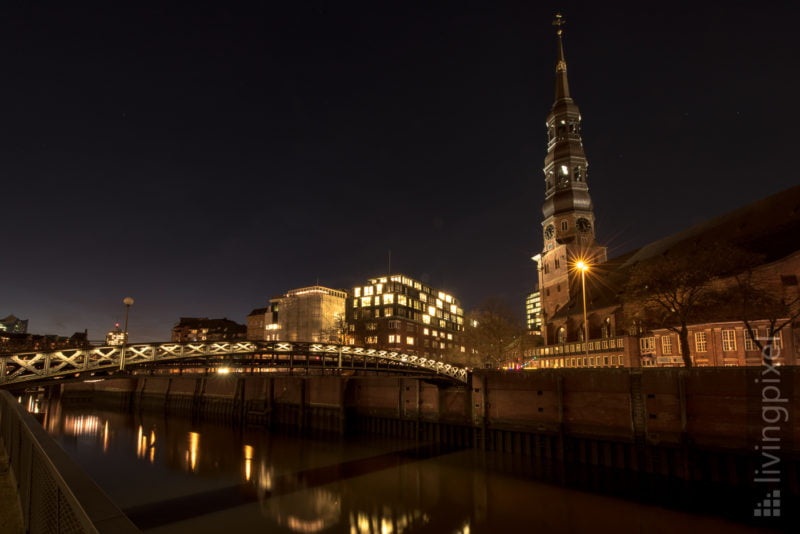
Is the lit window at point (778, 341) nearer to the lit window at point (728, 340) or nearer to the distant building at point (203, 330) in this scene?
the lit window at point (728, 340)

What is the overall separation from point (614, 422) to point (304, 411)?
31.1m

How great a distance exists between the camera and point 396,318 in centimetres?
11238

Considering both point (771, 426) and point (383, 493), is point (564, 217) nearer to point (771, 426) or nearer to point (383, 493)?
point (771, 426)

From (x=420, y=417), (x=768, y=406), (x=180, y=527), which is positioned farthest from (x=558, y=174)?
(x=180, y=527)

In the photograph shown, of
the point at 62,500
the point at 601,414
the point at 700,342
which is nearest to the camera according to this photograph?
the point at 62,500

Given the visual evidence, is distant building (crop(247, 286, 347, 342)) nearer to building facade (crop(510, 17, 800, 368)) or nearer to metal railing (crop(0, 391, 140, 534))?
building facade (crop(510, 17, 800, 368))

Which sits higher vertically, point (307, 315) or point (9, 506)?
point (307, 315)

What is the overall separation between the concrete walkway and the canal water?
12.0 meters

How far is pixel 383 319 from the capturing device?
114 metres

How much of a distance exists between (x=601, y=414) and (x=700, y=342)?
23.6m

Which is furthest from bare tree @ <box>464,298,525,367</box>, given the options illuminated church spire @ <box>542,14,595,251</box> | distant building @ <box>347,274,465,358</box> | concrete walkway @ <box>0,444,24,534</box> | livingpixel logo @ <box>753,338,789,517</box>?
concrete walkway @ <box>0,444,24,534</box>

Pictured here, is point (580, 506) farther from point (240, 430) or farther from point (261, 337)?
point (261, 337)

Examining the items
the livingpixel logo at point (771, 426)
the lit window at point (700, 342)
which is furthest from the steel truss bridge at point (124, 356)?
the lit window at point (700, 342)

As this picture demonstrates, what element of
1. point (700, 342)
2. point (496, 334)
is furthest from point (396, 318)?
point (700, 342)
